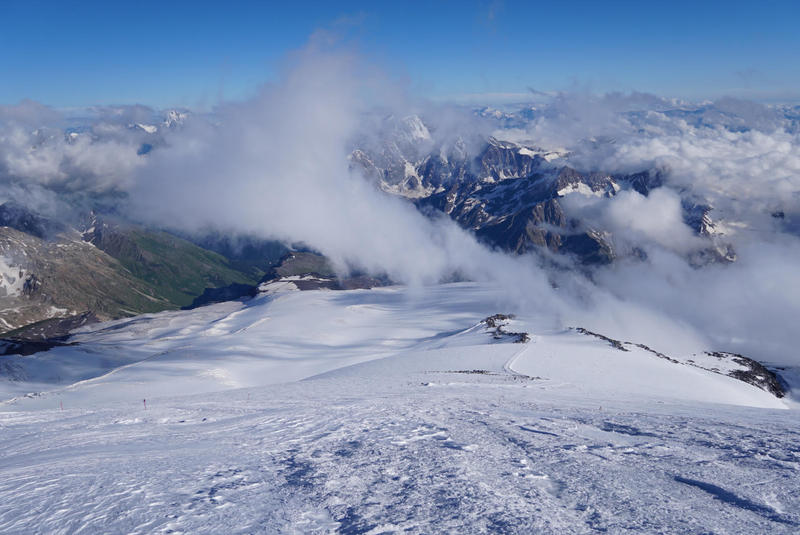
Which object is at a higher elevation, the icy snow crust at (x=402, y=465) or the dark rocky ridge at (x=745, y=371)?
the icy snow crust at (x=402, y=465)

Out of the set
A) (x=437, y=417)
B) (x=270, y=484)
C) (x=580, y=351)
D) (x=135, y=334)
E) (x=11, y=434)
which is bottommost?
(x=135, y=334)

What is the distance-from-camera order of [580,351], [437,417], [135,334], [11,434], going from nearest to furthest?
[437,417], [11,434], [580,351], [135,334]

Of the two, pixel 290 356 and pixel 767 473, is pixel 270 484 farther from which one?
pixel 290 356

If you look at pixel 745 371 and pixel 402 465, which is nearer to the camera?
pixel 402 465

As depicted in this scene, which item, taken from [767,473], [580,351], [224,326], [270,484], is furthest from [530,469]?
[224,326]

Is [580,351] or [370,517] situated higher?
[370,517]

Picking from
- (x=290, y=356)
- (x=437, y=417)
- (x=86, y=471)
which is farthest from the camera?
(x=290, y=356)

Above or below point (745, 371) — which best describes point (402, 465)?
above

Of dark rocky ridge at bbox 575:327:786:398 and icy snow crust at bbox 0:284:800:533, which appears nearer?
icy snow crust at bbox 0:284:800:533

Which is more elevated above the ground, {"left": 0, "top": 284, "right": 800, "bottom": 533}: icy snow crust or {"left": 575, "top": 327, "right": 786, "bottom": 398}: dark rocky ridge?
{"left": 0, "top": 284, "right": 800, "bottom": 533}: icy snow crust

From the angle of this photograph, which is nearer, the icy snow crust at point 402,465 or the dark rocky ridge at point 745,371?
the icy snow crust at point 402,465

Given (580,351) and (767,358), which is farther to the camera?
(767,358)
